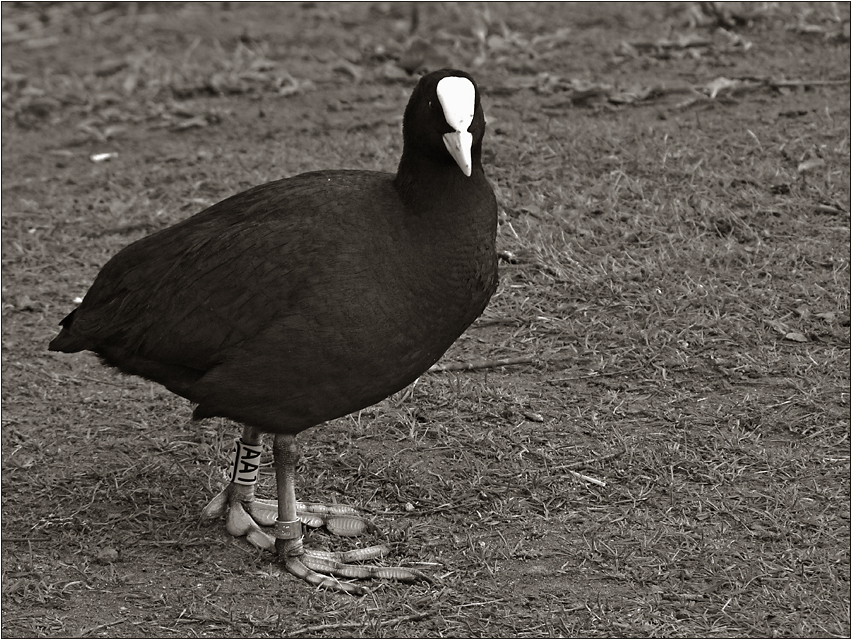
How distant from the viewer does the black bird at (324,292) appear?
371cm

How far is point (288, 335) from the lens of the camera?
12.2ft

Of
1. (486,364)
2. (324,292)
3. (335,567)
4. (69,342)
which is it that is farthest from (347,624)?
(486,364)

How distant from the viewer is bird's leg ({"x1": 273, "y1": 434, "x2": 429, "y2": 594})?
4.02 meters

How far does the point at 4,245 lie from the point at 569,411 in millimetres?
3397

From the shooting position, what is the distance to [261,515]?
4406 millimetres

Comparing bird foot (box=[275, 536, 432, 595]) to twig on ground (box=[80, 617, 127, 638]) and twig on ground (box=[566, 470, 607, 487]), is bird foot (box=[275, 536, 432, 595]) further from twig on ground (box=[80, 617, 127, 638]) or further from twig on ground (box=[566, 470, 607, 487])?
twig on ground (box=[566, 470, 607, 487])

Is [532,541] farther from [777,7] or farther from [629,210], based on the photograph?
[777,7]

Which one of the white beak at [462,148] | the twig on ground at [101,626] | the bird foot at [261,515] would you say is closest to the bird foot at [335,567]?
the bird foot at [261,515]

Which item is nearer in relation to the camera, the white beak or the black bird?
the white beak

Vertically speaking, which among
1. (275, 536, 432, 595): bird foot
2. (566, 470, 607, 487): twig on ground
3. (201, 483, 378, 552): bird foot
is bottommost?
(275, 536, 432, 595): bird foot

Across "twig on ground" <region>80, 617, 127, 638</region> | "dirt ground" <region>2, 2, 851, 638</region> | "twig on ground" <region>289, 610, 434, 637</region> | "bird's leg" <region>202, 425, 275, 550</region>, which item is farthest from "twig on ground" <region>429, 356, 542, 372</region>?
"twig on ground" <region>80, 617, 127, 638</region>

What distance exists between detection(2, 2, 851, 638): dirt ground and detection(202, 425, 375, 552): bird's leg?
69 millimetres

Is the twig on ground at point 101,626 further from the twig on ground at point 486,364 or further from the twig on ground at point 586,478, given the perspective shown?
the twig on ground at point 486,364

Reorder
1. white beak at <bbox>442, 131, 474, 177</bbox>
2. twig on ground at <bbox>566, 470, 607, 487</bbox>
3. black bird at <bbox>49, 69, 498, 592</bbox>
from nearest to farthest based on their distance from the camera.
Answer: white beak at <bbox>442, 131, 474, 177</bbox> < black bird at <bbox>49, 69, 498, 592</bbox> < twig on ground at <bbox>566, 470, 607, 487</bbox>
